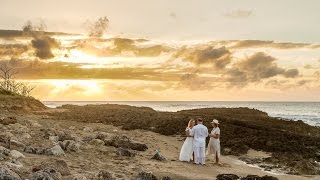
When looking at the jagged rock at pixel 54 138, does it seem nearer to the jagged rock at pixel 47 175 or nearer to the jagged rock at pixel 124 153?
the jagged rock at pixel 124 153

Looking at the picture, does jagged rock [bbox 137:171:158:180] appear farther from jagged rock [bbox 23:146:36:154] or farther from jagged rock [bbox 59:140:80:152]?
jagged rock [bbox 59:140:80:152]

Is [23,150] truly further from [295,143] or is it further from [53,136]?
[295,143]

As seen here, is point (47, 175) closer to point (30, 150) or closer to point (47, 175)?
point (47, 175)

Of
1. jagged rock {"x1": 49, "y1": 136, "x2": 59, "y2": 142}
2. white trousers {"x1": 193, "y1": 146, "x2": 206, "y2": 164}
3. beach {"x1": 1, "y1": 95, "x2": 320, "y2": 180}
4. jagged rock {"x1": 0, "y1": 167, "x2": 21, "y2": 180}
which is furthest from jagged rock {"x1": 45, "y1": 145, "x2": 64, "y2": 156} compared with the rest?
white trousers {"x1": 193, "y1": 146, "x2": 206, "y2": 164}

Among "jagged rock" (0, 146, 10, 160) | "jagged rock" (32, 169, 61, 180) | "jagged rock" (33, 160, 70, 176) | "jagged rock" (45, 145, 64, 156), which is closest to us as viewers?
"jagged rock" (32, 169, 61, 180)

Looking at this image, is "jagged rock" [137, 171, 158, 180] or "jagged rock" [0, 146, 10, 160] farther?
"jagged rock" [137, 171, 158, 180]

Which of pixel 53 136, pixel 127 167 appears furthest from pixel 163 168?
pixel 53 136

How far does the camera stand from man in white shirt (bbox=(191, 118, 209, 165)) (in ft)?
64.1

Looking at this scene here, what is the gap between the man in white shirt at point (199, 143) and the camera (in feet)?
64.1

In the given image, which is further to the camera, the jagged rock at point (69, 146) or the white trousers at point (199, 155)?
the white trousers at point (199, 155)

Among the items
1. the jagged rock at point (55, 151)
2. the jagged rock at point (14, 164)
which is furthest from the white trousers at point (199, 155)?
the jagged rock at point (14, 164)

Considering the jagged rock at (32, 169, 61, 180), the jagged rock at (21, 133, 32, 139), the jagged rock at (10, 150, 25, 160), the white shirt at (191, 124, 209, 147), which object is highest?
the white shirt at (191, 124, 209, 147)

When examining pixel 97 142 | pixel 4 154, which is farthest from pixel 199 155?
pixel 4 154

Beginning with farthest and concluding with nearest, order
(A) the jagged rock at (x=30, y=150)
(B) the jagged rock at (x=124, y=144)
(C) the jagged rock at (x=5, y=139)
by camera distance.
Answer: (B) the jagged rock at (x=124, y=144)
(C) the jagged rock at (x=5, y=139)
(A) the jagged rock at (x=30, y=150)
